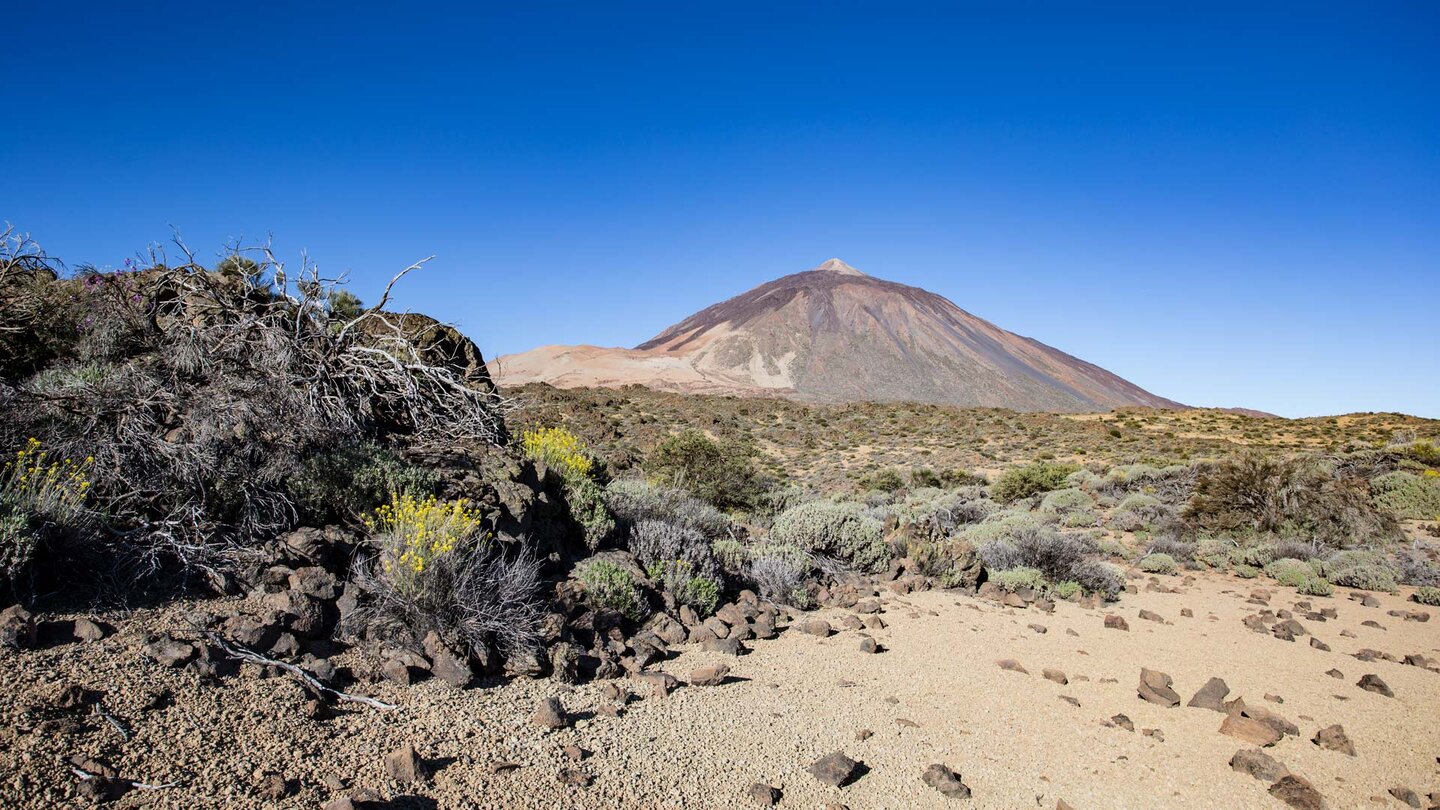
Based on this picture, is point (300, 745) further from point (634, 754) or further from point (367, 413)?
point (367, 413)

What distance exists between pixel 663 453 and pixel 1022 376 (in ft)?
305

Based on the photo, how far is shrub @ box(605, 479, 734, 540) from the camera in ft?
24.3

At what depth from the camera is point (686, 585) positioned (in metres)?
5.98

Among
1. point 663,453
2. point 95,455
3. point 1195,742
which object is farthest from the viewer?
point 663,453

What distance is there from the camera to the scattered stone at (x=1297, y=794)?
10.9ft

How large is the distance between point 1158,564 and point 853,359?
279 feet

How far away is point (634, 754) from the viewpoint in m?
3.42

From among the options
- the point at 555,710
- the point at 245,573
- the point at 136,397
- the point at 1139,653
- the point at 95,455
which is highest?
the point at 136,397

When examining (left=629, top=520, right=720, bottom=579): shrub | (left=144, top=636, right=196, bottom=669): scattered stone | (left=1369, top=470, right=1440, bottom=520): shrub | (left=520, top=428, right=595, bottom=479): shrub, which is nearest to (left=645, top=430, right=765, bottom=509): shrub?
(left=520, top=428, right=595, bottom=479): shrub

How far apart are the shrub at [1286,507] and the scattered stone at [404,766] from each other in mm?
11969

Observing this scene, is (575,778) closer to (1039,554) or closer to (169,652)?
(169,652)

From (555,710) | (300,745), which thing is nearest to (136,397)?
(300,745)

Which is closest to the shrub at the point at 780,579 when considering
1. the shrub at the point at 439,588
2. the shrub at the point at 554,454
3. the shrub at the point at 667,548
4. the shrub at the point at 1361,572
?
the shrub at the point at 667,548

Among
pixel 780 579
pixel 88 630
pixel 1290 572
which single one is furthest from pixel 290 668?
pixel 1290 572
